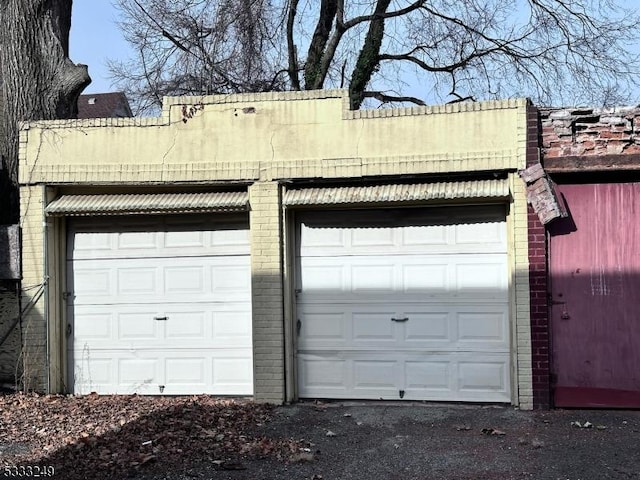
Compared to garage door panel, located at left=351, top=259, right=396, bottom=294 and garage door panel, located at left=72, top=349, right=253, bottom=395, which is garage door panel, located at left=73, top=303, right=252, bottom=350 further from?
garage door panel, located at left=351, top=259, right=396, bottom=294

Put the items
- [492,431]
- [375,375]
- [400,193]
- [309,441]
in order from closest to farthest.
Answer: [309,441] < [492,431] < [400,193] < [375,375]

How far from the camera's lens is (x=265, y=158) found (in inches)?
308

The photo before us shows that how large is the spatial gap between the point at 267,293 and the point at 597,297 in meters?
3.57

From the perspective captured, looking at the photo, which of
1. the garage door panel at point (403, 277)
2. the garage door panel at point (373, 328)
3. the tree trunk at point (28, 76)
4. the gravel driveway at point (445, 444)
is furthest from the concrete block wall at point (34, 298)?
the garage door panel at point (373, 328)

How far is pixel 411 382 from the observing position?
7707 mm

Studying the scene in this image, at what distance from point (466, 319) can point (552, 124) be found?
233 centimetres

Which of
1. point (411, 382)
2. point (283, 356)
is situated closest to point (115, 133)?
point (283, 356)

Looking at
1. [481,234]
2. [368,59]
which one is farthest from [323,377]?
[368,59]

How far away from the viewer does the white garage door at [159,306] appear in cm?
810

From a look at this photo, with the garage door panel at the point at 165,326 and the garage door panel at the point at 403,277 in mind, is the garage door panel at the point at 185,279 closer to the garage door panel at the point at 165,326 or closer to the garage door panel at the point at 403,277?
the garage door panel at the point at 165,326

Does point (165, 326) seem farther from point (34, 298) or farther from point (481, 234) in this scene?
point (481, 234)

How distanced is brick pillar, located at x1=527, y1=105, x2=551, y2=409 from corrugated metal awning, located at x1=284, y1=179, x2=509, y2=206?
47 centimetres

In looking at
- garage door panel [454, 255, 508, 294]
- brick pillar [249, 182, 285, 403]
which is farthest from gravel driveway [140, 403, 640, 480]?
garage door panel [454, 255, 508, 294]

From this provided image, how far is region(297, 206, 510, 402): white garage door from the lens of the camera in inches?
298
